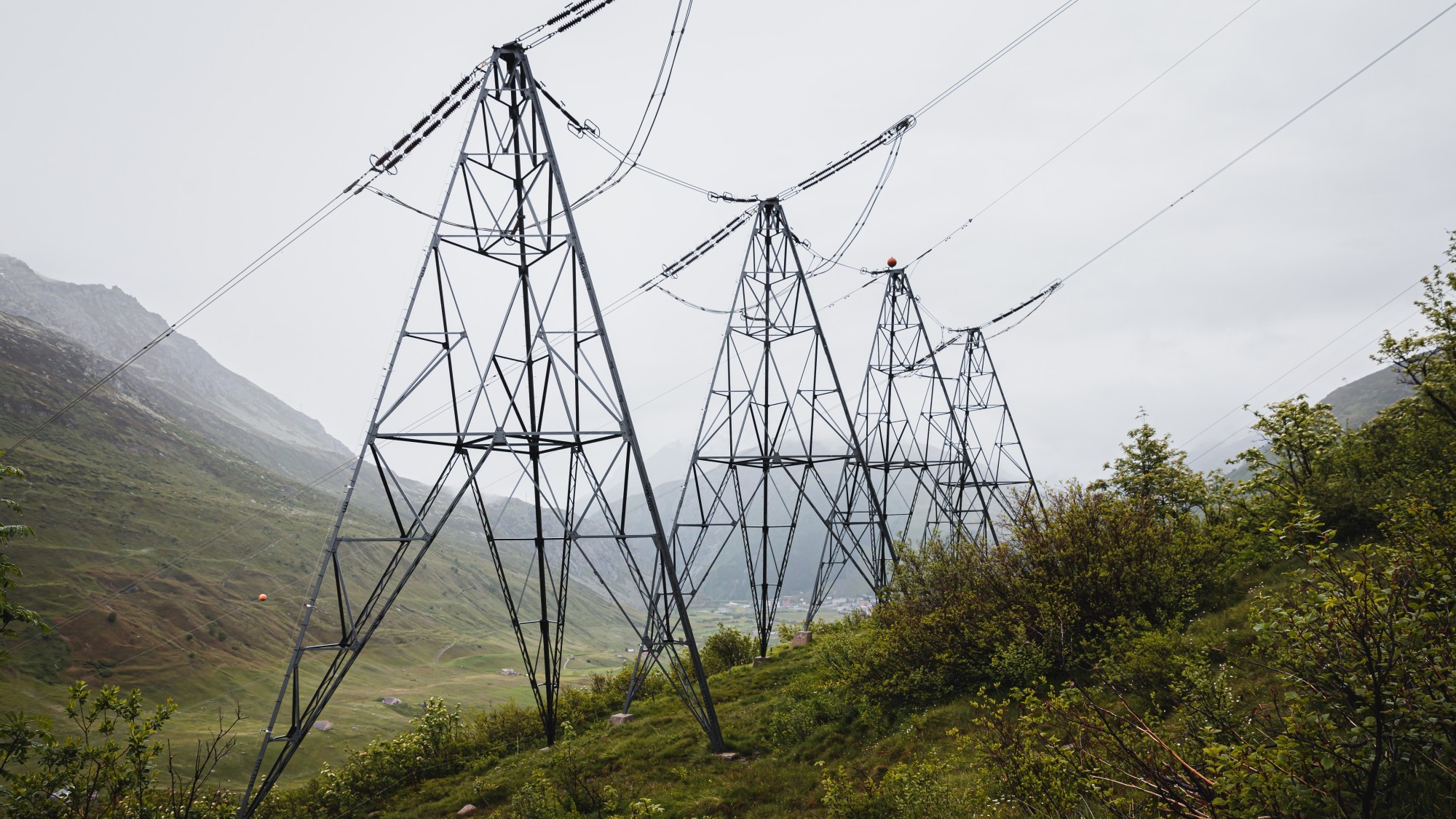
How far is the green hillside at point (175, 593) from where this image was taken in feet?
325

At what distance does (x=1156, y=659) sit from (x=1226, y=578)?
6312 millimetres

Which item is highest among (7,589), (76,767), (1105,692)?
(7,589)

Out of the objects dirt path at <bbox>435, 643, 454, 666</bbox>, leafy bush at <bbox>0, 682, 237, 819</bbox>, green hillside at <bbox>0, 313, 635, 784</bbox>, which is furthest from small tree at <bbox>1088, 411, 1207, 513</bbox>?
dirt path at <bbox>435, 643, 454, 666</bbox>

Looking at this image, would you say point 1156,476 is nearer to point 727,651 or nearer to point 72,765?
point 727,651

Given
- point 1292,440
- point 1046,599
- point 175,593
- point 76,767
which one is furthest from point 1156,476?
point 175,593

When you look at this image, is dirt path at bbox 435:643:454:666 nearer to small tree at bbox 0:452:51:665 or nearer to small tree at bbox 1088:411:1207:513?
small tree at bbox 1088:411:1207:513

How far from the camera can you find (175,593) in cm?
12850

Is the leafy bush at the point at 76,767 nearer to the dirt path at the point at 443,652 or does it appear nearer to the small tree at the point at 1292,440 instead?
the small tree at the point at 1292,440

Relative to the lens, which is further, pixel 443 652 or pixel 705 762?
pixel 443 652

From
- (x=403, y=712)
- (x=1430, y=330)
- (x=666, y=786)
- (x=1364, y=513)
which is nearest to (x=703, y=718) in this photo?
(x=666, y=786)

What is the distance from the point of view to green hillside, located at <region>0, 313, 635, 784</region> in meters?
99.1

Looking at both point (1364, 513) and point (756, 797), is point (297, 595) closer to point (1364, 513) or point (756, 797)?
point (756, 797)

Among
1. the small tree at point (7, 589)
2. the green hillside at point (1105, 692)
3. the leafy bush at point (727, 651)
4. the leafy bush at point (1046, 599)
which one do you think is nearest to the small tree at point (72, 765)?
the small tree at point (7, 589)

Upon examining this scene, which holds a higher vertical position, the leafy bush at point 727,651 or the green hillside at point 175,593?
the green hillside at point 175,593
